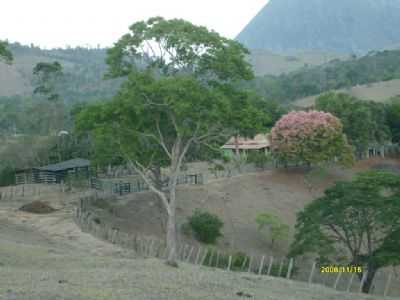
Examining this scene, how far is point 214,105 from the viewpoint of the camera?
21.1 metres

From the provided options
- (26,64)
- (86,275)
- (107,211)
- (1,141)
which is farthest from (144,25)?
(26,64)

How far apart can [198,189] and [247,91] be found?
18.5m

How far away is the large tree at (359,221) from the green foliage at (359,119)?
90.0ft

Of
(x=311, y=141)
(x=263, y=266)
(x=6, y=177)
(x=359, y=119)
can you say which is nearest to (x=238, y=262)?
(x=263, y=266)

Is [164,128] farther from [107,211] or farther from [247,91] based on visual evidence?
[107,211]

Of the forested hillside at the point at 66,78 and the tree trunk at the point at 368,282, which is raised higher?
the forested hillside at the point at 66,78

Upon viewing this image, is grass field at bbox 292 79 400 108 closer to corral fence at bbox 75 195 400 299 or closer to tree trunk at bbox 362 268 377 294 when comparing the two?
corral fence at bbox 75 195 400 299

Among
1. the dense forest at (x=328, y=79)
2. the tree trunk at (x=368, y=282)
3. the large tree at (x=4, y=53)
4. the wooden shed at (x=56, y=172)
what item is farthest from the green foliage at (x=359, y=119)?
the dense forest at (x=328, y=79)

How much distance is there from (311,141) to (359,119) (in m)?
9.21

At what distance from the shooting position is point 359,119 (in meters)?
50.9

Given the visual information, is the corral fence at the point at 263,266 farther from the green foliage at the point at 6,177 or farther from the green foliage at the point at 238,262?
the green foliage at the point at 6,177

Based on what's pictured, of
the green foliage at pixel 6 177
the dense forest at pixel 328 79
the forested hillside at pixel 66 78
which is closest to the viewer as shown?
the green foliage at pixel 6 177

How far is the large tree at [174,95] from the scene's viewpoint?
20734mm

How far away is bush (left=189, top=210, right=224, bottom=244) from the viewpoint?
32.3 m
